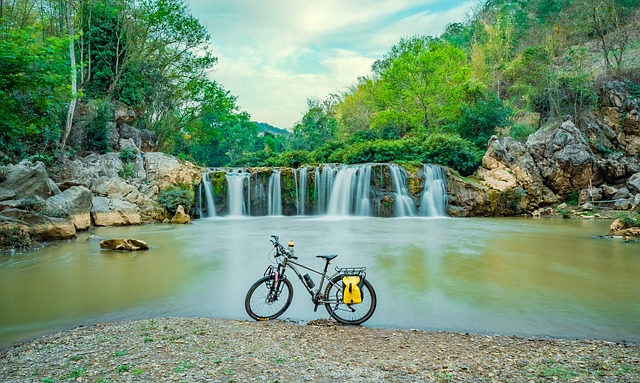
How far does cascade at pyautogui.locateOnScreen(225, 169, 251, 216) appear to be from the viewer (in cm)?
2133

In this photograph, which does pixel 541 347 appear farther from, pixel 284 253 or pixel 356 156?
pixel 356 156

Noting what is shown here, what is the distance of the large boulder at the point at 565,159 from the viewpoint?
20750 mm

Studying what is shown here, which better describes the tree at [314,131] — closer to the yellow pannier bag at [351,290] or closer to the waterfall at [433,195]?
the waterfall at [433,195]

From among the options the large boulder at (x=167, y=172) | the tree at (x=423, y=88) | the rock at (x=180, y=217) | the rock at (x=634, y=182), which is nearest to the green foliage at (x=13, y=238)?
the rock at (x=180, y=217)

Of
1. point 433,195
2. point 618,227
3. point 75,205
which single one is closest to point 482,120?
point 433,195

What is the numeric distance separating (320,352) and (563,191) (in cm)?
2220

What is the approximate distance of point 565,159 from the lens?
20.8 meters

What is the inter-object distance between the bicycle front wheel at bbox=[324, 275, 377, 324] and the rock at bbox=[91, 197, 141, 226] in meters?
14.1

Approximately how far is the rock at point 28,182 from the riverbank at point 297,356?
32.6ft

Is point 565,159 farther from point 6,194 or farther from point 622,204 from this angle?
point 6,194

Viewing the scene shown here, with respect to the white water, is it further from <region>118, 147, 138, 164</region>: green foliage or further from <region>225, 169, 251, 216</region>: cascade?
<region>118, 147, 138, 164</region>: green foliage

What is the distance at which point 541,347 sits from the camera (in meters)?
3.94

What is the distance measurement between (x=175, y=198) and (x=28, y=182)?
7.01m

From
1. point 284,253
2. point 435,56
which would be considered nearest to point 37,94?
point 284,253
